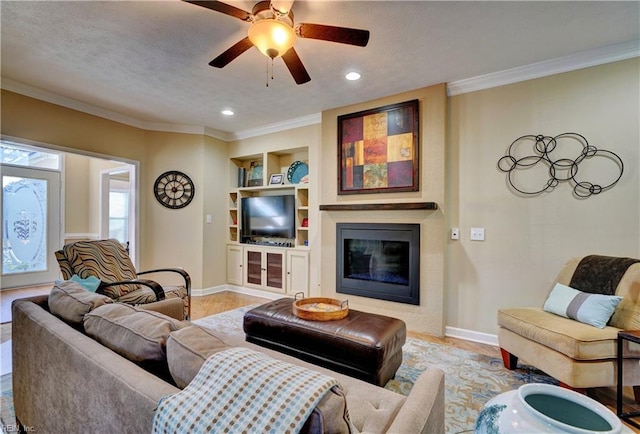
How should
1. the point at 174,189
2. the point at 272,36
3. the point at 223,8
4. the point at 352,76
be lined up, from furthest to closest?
1. the point at 174,189
2. the point at 352,76
3. the point at 272,36
4. the point at 223,8

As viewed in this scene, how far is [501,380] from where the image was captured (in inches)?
87.9

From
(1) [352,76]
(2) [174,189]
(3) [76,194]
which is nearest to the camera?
(1) [352,76]

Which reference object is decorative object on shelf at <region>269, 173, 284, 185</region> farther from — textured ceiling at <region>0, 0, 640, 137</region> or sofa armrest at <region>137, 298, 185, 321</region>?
sofa armrest at <region>137, 298, 185, 321</region>

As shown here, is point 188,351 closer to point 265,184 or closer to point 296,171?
point 296,171

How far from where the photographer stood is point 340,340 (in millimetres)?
1995

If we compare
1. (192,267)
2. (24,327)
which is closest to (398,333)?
(24,327)

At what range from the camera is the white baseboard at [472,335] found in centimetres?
294

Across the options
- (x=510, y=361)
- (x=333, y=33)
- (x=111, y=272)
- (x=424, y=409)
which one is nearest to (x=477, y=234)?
(x=510, y=361)

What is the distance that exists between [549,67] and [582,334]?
91.4 inches

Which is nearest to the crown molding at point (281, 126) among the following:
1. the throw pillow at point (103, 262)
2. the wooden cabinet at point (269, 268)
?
the wooden cabinet at point (269, 268)

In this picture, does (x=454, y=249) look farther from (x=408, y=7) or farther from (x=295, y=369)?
(x=295, y=369)

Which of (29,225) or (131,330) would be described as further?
(29,225)

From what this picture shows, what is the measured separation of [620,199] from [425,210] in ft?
5.09

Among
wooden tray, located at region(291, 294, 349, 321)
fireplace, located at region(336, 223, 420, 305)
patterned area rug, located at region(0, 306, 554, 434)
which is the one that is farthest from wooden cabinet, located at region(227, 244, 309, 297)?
patterned area rug, located at region(0, 306, 554, 434)
